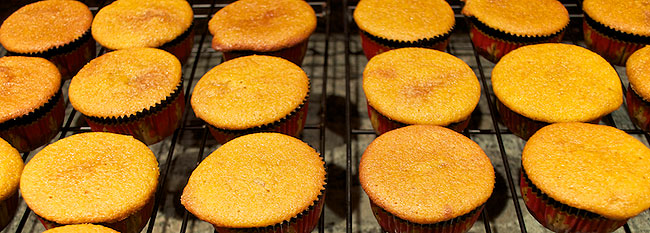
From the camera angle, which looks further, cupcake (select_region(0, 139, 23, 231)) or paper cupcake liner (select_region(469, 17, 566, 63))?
paper cupcake liner (select_region(469, 17, 566, 63))

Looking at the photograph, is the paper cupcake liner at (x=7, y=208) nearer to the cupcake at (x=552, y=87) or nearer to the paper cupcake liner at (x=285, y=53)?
the paper cupcake liner at (x=285, y=53)

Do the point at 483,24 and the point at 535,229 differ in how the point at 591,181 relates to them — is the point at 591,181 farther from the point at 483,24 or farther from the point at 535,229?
the point at 483,24

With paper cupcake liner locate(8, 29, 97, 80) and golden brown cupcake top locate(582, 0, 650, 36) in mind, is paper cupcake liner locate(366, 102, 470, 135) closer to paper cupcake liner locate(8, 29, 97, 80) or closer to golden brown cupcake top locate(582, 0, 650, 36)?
golden brown cupcake top locate(582, 0, 650, 36)

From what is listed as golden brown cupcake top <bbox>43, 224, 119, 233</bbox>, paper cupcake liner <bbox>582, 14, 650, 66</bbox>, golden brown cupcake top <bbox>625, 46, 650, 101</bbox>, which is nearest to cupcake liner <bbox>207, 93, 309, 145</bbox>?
golden brown cupcake top <bbox>43, 224, 119, 233</bbox>

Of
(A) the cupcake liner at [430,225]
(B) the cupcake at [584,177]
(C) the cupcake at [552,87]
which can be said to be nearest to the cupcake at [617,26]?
(C) the cupcake at [552,87]

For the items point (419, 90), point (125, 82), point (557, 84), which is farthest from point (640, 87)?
point (125, 82)

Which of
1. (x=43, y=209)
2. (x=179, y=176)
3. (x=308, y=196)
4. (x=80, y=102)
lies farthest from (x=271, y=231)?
(x=179, y=176)
